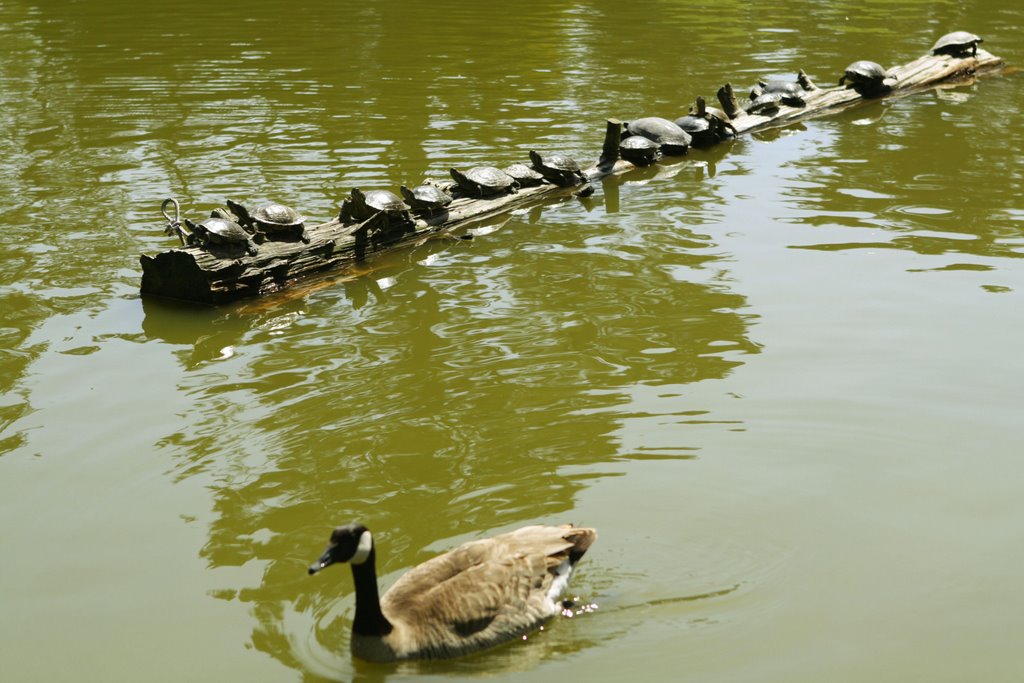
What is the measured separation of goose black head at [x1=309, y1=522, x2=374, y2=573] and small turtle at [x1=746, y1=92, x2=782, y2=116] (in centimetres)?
1130

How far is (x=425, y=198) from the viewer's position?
1041 cm

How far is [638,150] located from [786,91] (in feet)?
10.2

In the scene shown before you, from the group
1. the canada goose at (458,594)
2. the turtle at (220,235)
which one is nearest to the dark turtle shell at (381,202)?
the turtle at (220,235)

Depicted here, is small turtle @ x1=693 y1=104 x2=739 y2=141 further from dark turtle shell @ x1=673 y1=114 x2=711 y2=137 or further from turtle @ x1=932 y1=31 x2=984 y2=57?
turtle @ x1=932 y1=31 x2=984 y2=57

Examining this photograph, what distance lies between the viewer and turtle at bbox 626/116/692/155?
1327cm

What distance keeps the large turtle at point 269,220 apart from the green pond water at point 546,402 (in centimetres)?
51

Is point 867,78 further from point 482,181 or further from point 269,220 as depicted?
point 269,220

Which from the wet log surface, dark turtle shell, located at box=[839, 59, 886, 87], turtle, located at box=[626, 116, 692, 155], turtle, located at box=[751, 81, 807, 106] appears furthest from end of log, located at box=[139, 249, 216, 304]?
dark turtle shell, located at box=[839, 59, 886, 87]

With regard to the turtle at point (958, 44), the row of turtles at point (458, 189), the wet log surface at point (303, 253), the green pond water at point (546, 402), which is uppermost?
the turtle at point (958, 44)

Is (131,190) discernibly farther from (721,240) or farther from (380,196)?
(721,240)

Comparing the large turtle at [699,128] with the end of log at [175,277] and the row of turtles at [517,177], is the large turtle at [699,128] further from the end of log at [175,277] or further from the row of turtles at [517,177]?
the end of log at [175,277]

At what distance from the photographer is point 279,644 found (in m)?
A: 5.09

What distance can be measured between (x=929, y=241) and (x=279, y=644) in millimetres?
7337

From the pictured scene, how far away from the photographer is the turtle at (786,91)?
14.9 m
